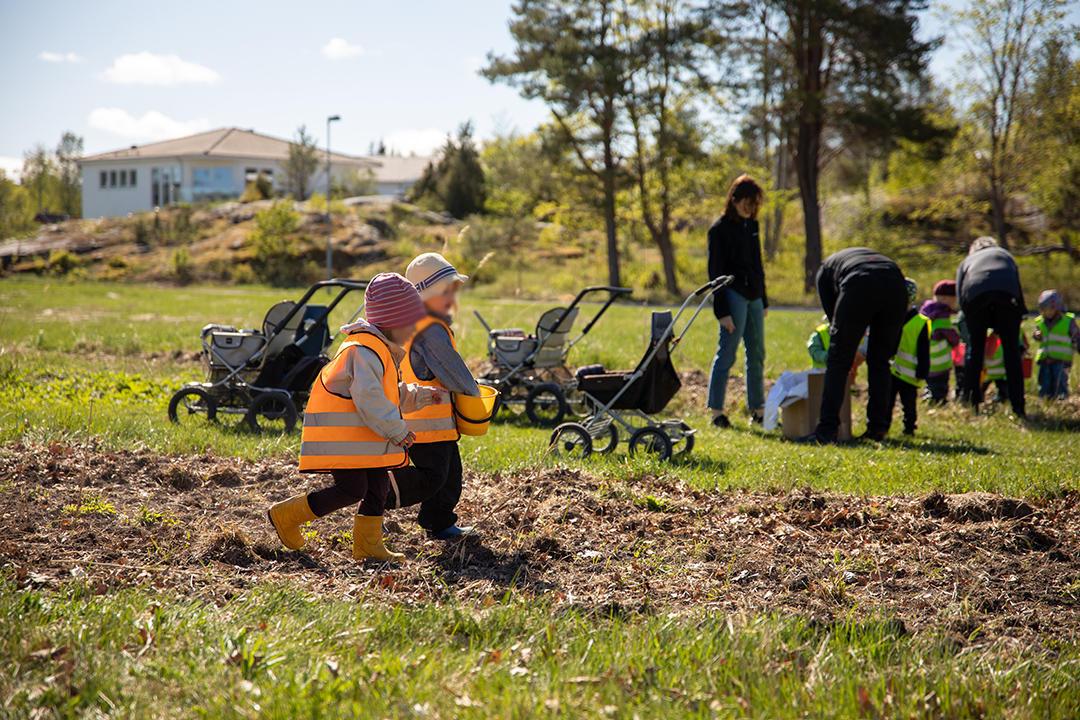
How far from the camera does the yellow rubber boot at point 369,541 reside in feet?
13.1

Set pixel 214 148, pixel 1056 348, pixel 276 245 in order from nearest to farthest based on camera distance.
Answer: pixel 1056 348 < pixel 276 245 < pixel 214 148

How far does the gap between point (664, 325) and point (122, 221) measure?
50.6 metres

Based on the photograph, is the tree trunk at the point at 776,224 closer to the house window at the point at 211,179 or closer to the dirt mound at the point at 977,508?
the dirt mound at the point at 977,508

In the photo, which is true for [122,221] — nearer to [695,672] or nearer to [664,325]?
[664,325]

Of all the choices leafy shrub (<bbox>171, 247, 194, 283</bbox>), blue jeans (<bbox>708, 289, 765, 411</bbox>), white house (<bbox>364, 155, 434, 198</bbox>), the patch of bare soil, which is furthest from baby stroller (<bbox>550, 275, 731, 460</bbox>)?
white house (<bbox>364, 155, 434, 198</bbox>)

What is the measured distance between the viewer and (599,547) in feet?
14.1

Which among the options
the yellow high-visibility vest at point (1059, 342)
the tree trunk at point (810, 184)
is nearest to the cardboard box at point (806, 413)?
the yellow high-visibility vest at point (1059, 342)

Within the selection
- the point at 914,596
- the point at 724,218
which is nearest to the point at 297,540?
the point at 914,596

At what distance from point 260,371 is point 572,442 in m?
3.18

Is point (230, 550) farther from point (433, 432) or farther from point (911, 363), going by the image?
point (911, 363)

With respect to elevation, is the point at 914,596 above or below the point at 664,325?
below

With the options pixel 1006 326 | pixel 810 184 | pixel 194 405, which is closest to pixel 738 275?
pixel 1006 326

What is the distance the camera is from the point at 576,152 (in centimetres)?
2966

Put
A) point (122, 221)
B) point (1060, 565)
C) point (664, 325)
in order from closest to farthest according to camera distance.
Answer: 1. point (1060, 565)
2. point (664, 325)
3. point (122, 221)
